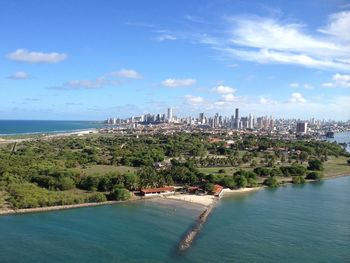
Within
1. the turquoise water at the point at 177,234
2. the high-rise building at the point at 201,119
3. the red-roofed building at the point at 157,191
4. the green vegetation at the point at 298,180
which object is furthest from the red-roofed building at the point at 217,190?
the high-rise building at the point at 201,119

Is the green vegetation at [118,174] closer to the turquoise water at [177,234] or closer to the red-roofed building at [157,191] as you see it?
the red-roofed building at [157,191]

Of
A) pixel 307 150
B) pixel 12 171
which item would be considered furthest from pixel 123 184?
pixel 307 150

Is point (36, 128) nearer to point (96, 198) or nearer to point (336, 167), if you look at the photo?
point (336, 167)

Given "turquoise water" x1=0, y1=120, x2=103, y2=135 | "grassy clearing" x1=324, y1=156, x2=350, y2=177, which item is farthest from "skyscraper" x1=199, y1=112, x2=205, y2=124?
"grassy clearing" x1=324, y1=156, x2=350, y2=177

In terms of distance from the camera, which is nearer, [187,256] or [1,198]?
[187,256]

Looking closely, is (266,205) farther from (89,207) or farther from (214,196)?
(89,207)
